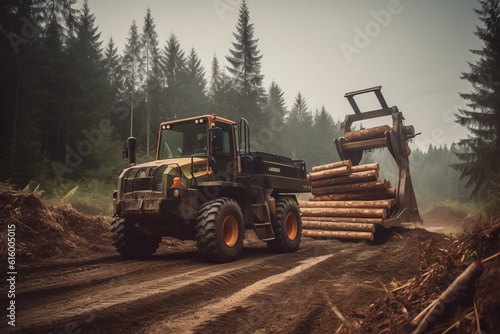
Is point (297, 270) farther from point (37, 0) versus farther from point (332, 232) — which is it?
point (37, 0)

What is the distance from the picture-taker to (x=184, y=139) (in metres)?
8.12

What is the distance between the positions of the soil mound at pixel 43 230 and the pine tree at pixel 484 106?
2066 cm

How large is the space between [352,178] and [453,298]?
9.90m

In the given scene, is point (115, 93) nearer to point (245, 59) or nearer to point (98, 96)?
point (98, 96)

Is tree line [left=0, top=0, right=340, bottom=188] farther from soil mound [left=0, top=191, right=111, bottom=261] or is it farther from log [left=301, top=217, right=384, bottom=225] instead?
soil mound [left=0, top=191, right=111, bottom=261]

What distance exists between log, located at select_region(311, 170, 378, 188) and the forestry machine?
0.86 metres

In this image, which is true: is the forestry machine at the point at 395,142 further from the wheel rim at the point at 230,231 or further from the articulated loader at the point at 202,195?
the wheel rim at the point at 230,231

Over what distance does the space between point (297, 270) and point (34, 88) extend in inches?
879

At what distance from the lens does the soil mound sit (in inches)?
293

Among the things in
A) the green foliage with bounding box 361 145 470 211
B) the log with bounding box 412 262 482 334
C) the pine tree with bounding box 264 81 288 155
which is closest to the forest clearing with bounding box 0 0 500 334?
the log with bounding box 412 262 482 334

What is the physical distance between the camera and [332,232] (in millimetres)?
11406

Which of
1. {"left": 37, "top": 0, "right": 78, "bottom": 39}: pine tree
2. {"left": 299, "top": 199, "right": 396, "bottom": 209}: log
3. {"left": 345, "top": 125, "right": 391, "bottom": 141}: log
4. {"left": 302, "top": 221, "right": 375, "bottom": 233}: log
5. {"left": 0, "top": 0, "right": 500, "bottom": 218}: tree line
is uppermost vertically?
{"left": 37, "top": 0, "right": 78, "bottom": 39}: pine tree

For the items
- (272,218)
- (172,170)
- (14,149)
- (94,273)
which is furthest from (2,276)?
(14,149)

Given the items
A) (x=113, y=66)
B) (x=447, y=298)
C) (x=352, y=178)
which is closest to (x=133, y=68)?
(x=113, y=66)
